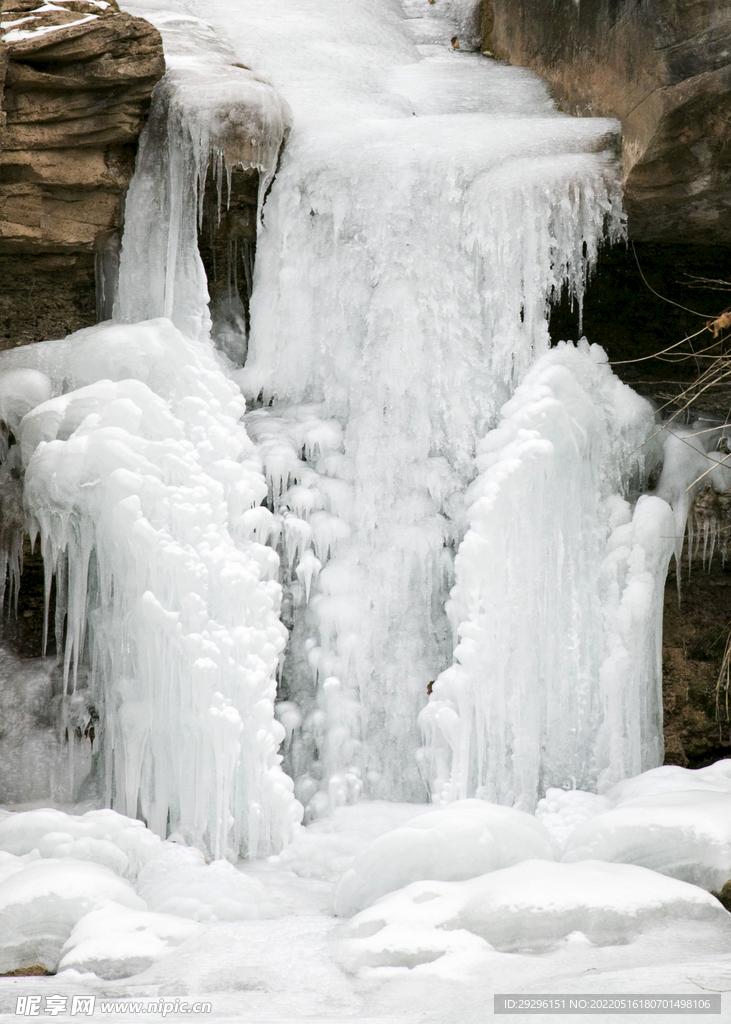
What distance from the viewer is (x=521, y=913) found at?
2.84 meters

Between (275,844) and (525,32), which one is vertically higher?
(525,32)

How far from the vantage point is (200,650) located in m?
4.55

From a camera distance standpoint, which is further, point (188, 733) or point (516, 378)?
point (516, 378)

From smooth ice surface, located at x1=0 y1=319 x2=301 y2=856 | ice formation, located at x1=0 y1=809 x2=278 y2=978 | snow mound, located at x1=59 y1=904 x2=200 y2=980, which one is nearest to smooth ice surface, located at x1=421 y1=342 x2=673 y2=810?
smooth ice surface, located at x1=0 y1=319 x2=301 y2=856

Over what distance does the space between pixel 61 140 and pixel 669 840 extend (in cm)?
406

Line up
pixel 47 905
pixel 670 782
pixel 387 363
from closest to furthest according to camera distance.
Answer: pixel 47 905 < pixel 670 782 < pixel 387 363

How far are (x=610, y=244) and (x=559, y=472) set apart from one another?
3.81 ft

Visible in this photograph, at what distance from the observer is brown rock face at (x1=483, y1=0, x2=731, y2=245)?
4.61 metres

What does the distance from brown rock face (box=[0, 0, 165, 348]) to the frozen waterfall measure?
0.79ft

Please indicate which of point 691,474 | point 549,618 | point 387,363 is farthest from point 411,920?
point 387,363

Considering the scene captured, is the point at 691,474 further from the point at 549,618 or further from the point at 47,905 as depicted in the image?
the point at 47,905

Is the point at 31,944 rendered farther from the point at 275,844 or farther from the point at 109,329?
the point at 109,329

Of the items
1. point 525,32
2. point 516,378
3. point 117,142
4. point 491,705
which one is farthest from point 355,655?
point 525,32

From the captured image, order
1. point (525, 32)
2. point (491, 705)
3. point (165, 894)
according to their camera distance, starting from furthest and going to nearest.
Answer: point (525, 32), point (491, 705), point (165, 894)
